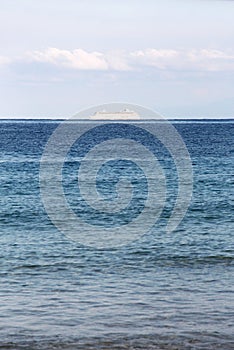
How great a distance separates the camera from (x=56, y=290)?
767 inches

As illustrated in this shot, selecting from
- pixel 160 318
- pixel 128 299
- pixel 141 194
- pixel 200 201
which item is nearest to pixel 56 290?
pixel 128 299

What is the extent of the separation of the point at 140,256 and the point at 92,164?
140 ft

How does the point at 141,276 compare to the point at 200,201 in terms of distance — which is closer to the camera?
the point at 141,276

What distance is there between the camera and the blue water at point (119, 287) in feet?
51.4

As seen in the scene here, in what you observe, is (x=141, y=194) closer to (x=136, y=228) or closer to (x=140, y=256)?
(x=136, y=228)

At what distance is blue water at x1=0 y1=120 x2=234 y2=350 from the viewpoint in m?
15.7

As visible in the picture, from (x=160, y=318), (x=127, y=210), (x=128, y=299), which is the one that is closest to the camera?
(x=160, y=318)

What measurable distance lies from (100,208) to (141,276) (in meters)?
15.0

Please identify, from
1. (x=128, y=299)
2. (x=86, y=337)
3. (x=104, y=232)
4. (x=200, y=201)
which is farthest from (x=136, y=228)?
(x=86, y=337)

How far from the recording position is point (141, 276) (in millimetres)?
21109

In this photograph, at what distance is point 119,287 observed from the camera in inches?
780

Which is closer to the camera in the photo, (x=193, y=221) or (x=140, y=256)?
(x=140, y=256)

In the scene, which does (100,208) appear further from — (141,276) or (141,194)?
(141,276)

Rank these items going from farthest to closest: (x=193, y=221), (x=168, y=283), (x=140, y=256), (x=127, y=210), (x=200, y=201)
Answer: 1. (x=200, y=201)
2. (x=127, y=210)
3. (x=193, y=221)
4. (x=140, y=256)
5. (x=168, y=283)
